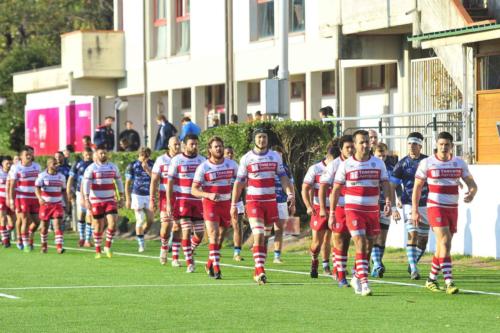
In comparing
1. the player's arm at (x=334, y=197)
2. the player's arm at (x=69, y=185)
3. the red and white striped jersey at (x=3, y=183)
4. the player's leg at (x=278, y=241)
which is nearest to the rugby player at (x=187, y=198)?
the player's leg at (x=278, y=241)

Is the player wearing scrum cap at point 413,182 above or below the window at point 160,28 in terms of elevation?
below

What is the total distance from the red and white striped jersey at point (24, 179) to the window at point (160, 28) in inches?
632

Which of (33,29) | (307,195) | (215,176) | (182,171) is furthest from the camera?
(33,29)

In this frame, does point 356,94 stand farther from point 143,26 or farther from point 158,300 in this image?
point 158,300

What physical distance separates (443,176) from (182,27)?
2728 cm

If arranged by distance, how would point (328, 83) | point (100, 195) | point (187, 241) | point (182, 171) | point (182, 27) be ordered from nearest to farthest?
point (187, 241) → point (182, 171) → point (100, 195) → point (328, 83) → point (182, 27)

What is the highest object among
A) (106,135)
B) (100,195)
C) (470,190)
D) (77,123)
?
(77,123)

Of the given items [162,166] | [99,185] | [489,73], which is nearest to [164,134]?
[99,185]

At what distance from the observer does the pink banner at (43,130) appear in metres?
53.8

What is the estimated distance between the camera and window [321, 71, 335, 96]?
3847 centimetres

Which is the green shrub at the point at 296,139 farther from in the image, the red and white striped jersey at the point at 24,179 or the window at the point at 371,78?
the window at the point at 371,78

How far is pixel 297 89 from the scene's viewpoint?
4122 cm

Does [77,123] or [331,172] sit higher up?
[77,123]

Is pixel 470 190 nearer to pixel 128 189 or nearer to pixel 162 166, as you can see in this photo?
pixel 162 166
